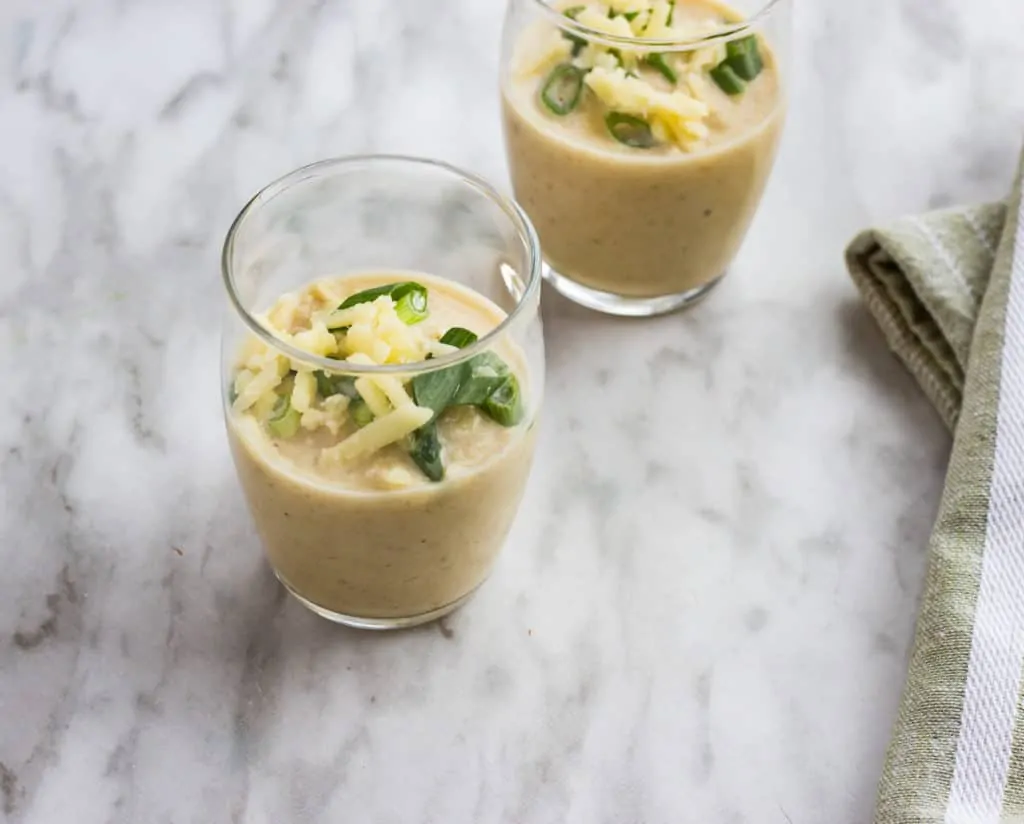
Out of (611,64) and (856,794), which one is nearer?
(856,794)

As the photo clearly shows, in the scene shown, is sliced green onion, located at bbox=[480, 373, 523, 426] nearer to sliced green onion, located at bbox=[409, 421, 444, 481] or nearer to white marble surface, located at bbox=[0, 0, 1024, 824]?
sliced green onion, located at bbox=[409, 421, 444, 481]

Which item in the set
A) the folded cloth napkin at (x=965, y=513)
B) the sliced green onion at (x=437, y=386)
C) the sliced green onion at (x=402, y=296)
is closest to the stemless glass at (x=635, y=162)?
the folded cloth napkin at (x=965, y=513)

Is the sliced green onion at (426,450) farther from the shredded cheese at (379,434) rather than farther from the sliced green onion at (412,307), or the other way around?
the sliced green onion at (412,307)

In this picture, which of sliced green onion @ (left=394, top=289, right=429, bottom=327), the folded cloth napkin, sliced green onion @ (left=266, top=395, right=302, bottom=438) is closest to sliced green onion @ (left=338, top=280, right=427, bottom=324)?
sliced green onion @ (left=394, top=289, right=429, bottom=327)

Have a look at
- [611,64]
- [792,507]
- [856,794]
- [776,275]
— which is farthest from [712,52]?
[856,794]

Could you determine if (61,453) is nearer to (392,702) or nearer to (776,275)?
(392,702)
